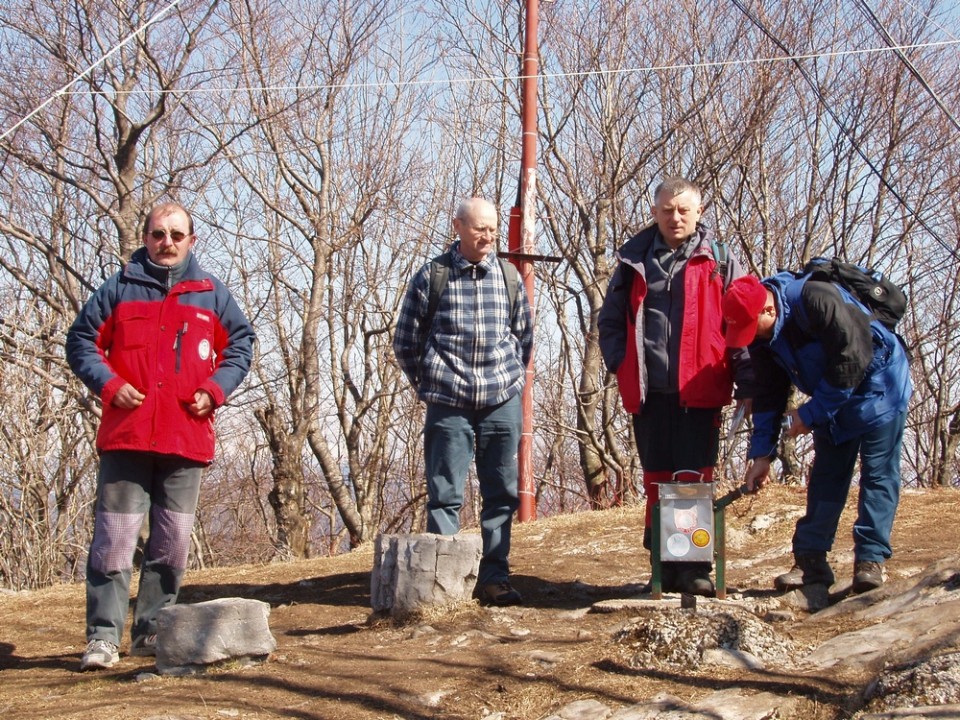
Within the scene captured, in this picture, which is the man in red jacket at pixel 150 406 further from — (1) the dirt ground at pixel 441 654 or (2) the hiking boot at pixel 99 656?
(1) the dirt ground at pixel 441 654

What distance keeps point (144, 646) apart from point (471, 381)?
178 centimetres

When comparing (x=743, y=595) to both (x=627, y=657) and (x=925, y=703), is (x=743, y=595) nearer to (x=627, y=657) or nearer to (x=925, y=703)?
(x=627, y=657)

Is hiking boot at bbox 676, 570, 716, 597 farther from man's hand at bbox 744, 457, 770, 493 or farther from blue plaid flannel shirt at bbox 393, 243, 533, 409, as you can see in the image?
blue plaid flannel shirt at bbox 393, 243, 533, 409

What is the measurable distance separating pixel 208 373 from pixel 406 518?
1494 cm

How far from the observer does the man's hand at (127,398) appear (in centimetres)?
418

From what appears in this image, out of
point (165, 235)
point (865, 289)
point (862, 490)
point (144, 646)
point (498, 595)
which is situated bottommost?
point (144, 646)

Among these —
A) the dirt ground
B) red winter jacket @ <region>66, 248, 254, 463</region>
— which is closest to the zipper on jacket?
red winter jacket @ <region>66, 248, 254, 463</region>

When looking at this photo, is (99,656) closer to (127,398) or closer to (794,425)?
(127,398)

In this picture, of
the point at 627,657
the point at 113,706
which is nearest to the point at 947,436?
the point at 627,657

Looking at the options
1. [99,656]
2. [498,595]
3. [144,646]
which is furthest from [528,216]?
[99,656]

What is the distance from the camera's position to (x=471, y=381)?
489cm

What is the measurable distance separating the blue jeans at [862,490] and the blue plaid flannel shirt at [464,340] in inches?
55.9

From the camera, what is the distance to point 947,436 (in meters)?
17.3

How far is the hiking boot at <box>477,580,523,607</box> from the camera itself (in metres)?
4.93
